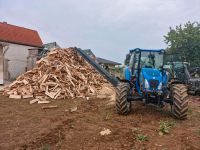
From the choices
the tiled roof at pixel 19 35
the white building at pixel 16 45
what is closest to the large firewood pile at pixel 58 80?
the white building at pixel 16 45

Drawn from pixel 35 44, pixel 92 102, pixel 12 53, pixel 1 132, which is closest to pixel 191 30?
pixel 35 44

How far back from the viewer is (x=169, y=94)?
10.3 m

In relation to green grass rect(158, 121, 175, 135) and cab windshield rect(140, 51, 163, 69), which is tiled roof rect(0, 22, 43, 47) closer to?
cab windshield rect(140, 51, 163, 69)

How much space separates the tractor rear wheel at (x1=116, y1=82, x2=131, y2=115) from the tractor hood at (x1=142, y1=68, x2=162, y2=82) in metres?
0.82

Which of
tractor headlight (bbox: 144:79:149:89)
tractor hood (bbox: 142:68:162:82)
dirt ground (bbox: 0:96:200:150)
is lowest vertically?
dirt ground (bbox: 0:96:200:150)

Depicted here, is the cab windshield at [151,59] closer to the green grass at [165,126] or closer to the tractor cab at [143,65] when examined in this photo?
the tractor cab at [143,65]

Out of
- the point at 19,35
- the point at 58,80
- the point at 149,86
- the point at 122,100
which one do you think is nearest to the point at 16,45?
the point at 19,35

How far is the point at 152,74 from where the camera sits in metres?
10.4

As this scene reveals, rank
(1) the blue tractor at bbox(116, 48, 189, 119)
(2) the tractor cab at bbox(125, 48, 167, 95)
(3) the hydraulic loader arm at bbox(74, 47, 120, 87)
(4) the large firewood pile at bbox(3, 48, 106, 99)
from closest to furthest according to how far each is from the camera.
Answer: (1) the blue tractor at bbox(116, 48, 189, 119)
(2) the tractor cab at bbox(125, 48, 167, 95)
(4) the large firewood pile at bbox(3, 48, 106, 99)
(3) the hydraulic loader arm at bbox(74, 47, 120, 87)

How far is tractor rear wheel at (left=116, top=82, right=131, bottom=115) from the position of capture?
10242 mm

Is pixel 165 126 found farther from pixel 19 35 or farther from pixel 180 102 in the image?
pixel 19 35

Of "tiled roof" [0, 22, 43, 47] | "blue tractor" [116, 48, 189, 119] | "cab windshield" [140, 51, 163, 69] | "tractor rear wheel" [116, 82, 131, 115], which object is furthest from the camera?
"tiled roof" [0, 22, 43, 47]

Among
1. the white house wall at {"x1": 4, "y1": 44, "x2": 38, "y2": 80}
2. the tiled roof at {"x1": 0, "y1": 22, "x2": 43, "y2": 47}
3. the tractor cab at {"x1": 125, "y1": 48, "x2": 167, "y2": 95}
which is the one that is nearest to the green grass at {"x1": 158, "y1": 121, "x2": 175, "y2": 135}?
the tractor cab at {"x1": 125, "y1": 48, "x2": 167, "y2": 95}

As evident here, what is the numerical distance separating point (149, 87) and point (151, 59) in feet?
4.80
